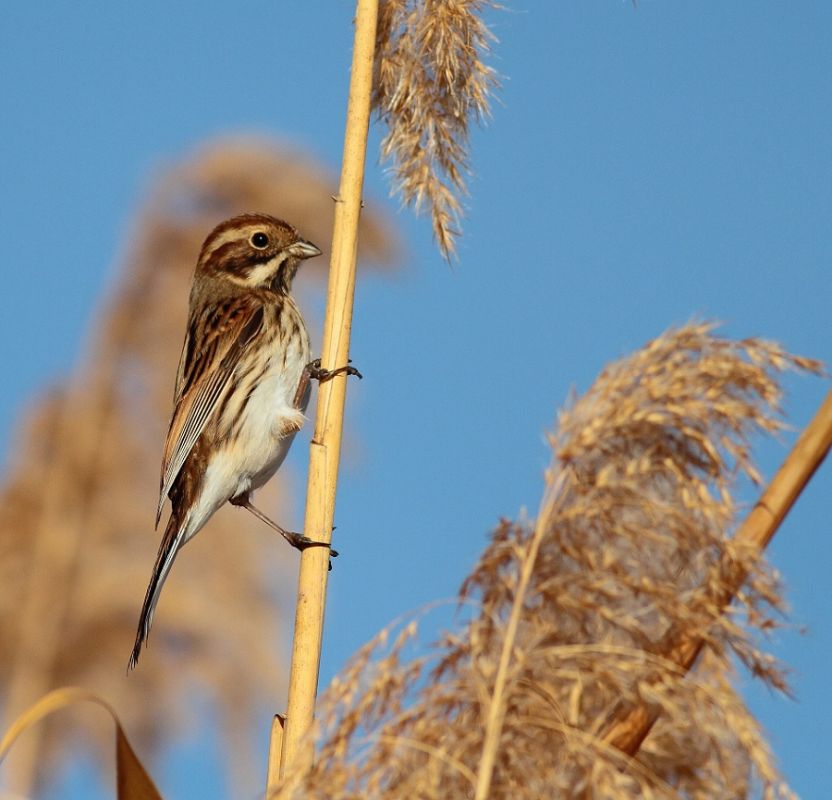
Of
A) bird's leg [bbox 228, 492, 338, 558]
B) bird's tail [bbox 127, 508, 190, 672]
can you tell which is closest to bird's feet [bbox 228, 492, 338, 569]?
bird's leg [bbox 228, 492, 338, 558]

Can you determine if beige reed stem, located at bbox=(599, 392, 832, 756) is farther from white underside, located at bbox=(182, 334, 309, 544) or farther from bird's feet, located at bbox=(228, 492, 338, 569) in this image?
white underside, located at bbox=(182, 334, 309, 544)

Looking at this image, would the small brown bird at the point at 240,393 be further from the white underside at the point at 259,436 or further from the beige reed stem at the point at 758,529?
the beige reed stem at the point at 758,529

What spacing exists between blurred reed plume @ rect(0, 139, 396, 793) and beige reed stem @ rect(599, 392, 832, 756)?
164 inches

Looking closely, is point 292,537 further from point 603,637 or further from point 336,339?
point 603,637

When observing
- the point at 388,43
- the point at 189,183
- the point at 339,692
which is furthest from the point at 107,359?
the point at 339,692

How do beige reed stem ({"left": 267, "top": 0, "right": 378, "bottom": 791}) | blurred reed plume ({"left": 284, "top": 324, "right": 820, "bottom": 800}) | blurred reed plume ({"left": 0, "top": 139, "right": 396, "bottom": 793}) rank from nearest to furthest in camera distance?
blurred reed plume ({"left": 284, "top": 324, "right": 820, "bottom": 800})
beige reed stem ({"left": 267, "top": 0, "right": 378, "bottom": 791})
blurred reed plume ({"left": 0, "top": 139, "right": 396, "bottom": 793})

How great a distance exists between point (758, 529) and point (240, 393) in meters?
2.63

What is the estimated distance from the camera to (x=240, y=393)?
3957 millimetres

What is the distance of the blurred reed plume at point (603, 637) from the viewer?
4.66 ft

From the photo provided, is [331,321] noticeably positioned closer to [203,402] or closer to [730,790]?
[730,790]

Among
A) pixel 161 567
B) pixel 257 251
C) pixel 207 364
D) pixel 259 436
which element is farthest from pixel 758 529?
pixel 257 251

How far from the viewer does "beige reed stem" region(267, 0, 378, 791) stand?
2.13 m

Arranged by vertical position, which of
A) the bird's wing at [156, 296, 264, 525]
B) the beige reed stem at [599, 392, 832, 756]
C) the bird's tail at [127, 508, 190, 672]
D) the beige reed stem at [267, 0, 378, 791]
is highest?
the bird's wing at [156, 296, 264, 525]

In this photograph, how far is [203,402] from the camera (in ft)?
12.9
